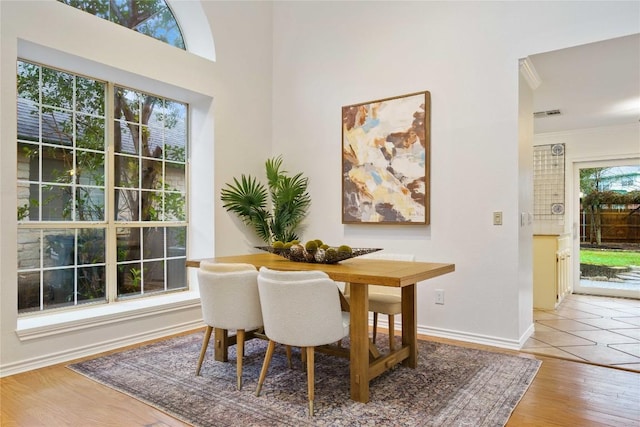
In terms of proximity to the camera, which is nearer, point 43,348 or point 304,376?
point 304,376

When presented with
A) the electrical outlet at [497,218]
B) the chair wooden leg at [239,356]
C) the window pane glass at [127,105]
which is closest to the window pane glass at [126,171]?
the window pane glass at [127,105]

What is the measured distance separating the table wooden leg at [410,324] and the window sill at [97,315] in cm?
212

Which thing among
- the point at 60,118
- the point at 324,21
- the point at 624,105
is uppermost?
the point at 324,21

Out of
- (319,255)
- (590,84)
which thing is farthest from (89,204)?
(590,84)

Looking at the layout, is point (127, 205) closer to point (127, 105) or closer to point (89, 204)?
point (89, 204)

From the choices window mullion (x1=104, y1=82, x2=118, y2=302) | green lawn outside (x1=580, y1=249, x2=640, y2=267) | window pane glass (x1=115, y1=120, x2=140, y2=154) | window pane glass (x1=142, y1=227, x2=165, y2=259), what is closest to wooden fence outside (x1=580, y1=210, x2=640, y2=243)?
green lawn outside (x1=580, y1=249, x2=640, y2=267)

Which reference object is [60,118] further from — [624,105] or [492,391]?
[624,105]

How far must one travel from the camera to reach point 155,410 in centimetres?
227

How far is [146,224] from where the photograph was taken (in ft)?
12.9

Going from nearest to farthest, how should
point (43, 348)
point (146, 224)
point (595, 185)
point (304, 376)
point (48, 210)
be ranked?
point (304, 376) < point (43, 348) < point (48, 210) < point (146, 224) < point (595, 185)

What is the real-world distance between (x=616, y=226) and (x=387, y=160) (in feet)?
13.0

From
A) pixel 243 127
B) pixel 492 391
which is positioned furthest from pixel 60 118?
pixel 492 391

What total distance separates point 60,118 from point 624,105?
18.9 ft

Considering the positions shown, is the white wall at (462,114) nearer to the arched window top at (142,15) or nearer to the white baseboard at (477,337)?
the white baseboard at (477,337)
